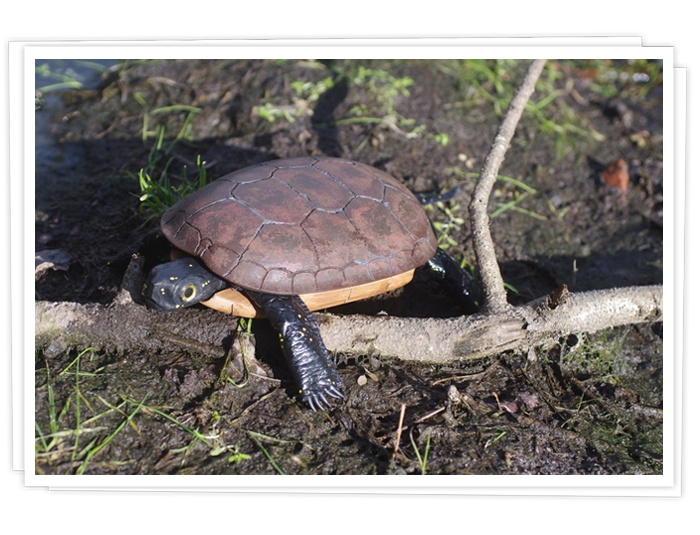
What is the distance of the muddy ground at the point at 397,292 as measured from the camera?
264 centimetres

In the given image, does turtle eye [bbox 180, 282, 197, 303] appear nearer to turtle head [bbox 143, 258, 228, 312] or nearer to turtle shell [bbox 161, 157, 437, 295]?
turtle head [bbox 143, 258, 228, 312]

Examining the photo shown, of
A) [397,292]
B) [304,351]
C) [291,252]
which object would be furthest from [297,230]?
[397,292]

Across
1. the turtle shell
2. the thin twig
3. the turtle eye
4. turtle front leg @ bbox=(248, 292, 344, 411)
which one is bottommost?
the thin twig

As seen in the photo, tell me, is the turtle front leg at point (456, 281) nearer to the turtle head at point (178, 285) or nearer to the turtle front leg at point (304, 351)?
the turtle front leg at point (304, 351)

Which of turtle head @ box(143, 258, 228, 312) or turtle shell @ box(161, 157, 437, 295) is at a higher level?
turtle shell @ box(161, 157, 437, 295)

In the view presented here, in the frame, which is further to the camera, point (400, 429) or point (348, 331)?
point (348, 331)

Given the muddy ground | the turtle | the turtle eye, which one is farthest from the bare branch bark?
the turtle eye

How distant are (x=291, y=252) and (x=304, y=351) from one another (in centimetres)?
47

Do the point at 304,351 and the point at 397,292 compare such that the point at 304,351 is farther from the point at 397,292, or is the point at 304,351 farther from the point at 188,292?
the point at 397,292

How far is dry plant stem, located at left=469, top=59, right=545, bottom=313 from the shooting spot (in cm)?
320

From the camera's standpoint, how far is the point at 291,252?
2.81 m

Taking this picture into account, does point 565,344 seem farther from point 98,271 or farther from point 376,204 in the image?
point 98,271
